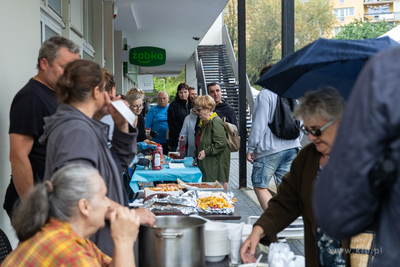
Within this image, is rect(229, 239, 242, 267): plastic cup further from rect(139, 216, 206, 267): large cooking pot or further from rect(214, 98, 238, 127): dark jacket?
rect(214, 98, 238, 127): dark jacket

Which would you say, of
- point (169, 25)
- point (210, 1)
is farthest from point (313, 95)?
point (169, 25)

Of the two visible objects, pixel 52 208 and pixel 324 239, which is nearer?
pixel 52 208

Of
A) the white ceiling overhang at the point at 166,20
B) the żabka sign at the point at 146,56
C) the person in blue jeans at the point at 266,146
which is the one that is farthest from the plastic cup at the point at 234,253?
the żabka sign at the point at 146,56

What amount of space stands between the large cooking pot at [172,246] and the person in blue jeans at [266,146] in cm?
344

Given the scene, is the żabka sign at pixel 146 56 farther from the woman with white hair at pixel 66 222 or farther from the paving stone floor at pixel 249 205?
the woman with white hair at pixel 66 222

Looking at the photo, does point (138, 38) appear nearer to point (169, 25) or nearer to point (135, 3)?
point (169, 25)

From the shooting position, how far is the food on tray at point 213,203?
11.0 feet

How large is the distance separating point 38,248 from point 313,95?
56.8 inches

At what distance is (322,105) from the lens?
2.11 metres

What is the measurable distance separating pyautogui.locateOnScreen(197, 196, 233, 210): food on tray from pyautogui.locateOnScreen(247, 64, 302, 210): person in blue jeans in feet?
6.10

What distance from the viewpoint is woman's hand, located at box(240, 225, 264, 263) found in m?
2.13

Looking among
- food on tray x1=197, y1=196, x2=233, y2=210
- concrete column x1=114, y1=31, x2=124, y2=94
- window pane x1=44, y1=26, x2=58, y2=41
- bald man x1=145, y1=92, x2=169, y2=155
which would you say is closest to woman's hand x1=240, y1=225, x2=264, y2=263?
food on tray x1=197, y1=196, x2=233, y2=210

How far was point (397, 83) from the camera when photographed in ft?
2.67

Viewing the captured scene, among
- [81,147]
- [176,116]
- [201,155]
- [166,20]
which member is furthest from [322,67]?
[166,20]
